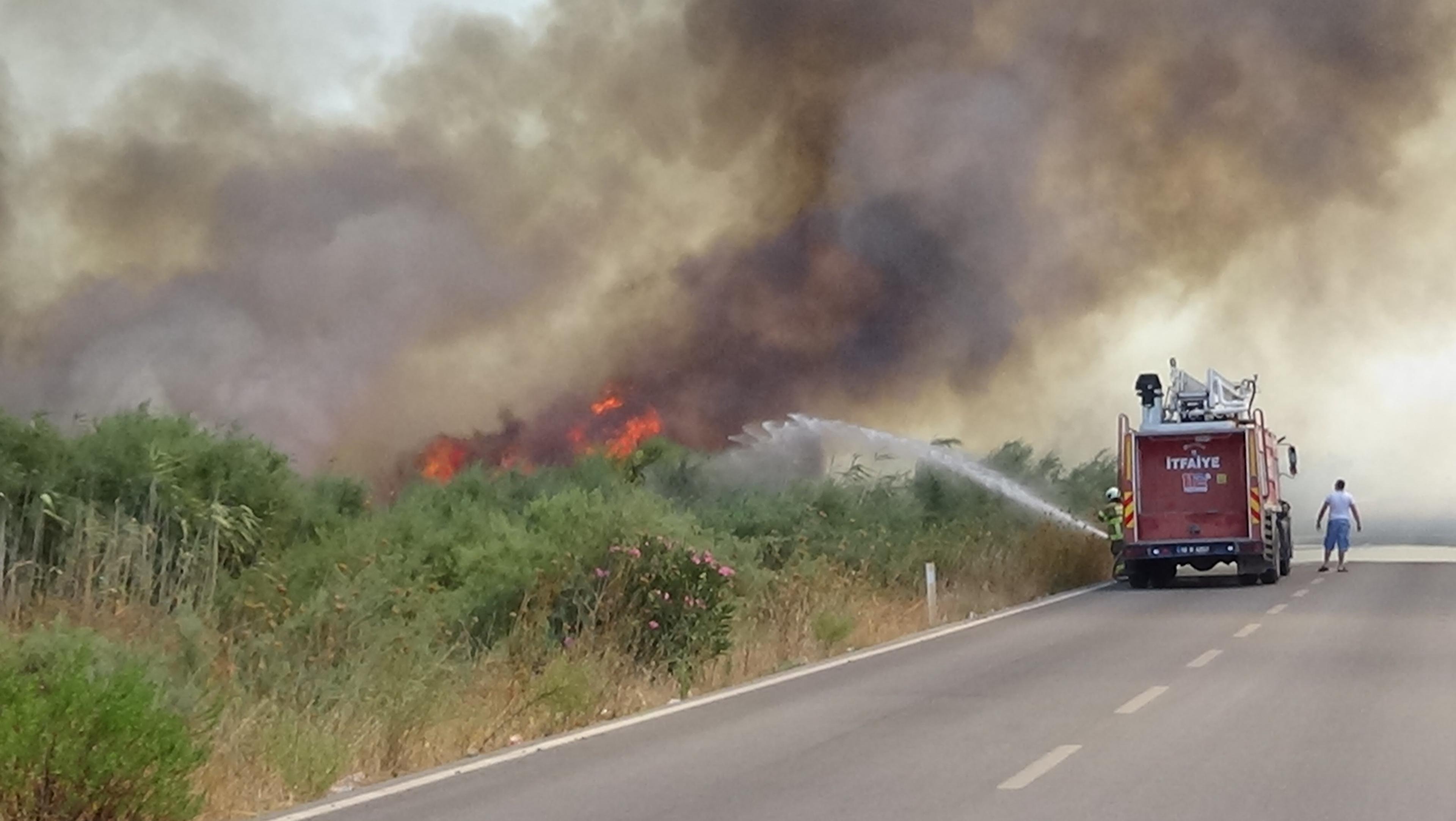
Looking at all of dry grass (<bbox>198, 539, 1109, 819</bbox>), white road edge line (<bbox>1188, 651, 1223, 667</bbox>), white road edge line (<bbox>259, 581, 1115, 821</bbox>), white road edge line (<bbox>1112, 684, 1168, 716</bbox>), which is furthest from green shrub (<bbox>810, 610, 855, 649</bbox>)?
white road edge line (<bbox>1112, 684, 1168, 716</bbox>)

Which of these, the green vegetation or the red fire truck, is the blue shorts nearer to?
the red fire truck

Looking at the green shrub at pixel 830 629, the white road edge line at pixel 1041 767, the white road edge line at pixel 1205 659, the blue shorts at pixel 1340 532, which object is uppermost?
the blue shorts at pixel 1340 532

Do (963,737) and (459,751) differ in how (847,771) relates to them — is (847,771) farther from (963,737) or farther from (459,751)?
(459,751)

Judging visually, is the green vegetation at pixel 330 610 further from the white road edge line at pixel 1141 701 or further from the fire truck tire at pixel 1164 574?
the white road edge line at pixel 1141 701

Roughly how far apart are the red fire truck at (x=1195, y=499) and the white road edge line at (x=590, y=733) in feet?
22.1

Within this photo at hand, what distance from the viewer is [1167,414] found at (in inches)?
1105

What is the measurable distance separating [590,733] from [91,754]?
4.10m

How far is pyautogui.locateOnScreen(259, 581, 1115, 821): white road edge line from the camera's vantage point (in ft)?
26.9

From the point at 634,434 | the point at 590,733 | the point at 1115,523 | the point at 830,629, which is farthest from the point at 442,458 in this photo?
the point at 590,733

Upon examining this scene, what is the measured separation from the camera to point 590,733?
35.5 ft

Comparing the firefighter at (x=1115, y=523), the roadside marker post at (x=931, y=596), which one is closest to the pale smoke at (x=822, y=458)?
the firefighter at (x=1115, y=523)

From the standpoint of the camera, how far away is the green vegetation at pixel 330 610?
25.8 feet

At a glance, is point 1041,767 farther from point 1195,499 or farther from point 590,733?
point 1195,499

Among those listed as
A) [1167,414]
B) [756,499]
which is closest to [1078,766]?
[756,499]
